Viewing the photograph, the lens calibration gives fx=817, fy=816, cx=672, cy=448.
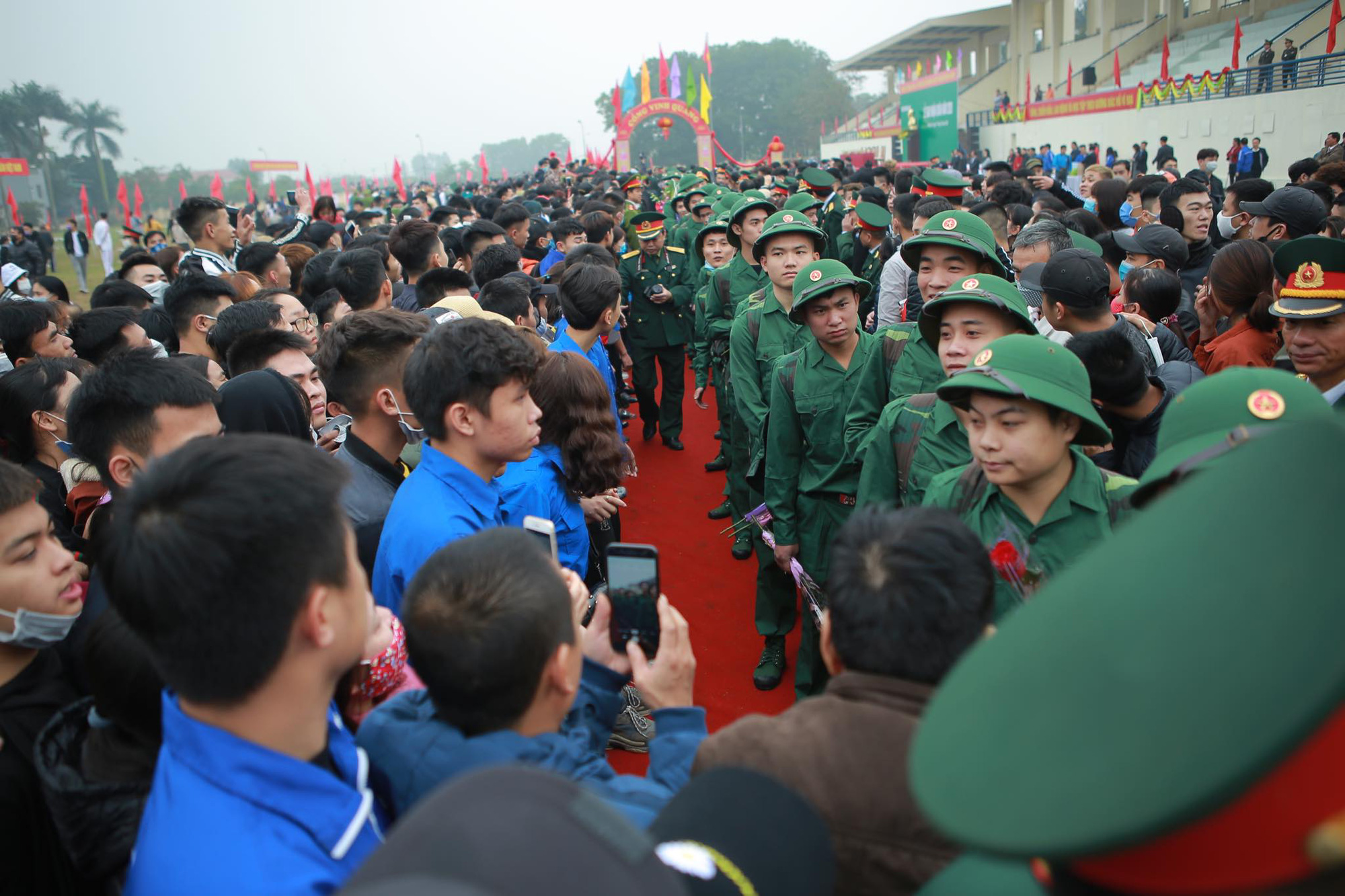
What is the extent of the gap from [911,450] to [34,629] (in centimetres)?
253

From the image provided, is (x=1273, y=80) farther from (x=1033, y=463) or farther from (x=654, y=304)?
→ (x=1033, y=463)

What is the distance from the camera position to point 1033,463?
218 cm

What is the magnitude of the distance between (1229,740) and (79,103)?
51.8m

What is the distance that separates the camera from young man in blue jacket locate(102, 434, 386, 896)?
124cm

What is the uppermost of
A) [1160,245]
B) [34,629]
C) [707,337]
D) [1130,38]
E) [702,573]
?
[1130,38]

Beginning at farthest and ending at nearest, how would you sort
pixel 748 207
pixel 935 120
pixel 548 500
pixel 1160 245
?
pixel 935 120 < pixel 748 207 < pixel 1160 245 < pixel 548 500

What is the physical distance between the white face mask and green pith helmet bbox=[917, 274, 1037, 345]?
8.96 ft

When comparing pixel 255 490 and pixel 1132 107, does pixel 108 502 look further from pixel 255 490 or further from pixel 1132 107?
pixel 1132 107

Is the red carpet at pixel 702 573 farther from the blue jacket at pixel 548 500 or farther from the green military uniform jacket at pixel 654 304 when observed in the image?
the green military uniform jacket at pixel 654 304

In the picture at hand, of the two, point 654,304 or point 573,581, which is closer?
point 573,581

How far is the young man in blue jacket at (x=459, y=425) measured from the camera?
233 cm

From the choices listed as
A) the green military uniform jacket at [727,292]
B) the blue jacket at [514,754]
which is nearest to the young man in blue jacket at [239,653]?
the blue jacket at [514,754]

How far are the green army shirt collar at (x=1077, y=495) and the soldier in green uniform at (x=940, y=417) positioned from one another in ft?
1.48

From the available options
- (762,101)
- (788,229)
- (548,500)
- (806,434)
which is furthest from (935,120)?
(762,101)
